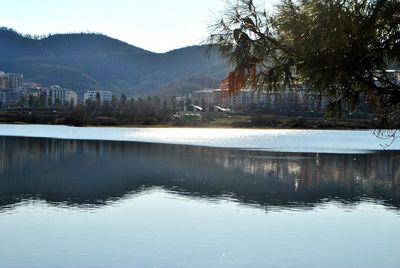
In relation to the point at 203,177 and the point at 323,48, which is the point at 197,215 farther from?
the point at 323,48

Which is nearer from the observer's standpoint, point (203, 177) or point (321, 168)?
point (203, 177)

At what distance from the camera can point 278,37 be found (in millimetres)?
7172

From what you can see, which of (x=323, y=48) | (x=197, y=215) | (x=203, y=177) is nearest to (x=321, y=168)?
(x=203, y=177)

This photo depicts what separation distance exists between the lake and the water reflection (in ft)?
0.33

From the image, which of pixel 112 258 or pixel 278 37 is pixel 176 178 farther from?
pixel 278 37

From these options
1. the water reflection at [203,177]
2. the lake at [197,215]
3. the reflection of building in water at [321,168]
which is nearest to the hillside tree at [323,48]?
the lake at [197,215]

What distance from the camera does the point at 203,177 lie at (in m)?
44.0

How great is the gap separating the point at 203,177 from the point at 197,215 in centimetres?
1586

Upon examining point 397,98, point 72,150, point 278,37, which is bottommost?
point 72,150

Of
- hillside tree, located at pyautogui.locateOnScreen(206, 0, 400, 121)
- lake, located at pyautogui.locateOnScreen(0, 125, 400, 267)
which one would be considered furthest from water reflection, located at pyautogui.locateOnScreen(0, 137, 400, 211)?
hillside tree, located at pyautogui.locateOnScreen(206, 0, 400, 121)

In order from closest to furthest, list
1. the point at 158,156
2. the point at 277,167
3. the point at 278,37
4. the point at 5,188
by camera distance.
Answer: the point at 278,37 → the point at 5,188 → the point at 277,167 → the point at 158,156

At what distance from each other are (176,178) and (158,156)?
2129 cm

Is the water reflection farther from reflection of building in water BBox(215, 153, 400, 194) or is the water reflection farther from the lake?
the lake

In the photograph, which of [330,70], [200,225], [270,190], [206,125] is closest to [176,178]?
[270,190]
